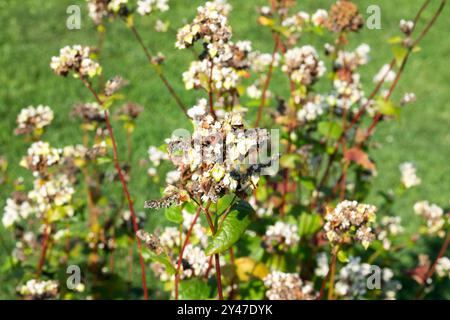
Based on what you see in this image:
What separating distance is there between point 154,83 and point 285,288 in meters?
4.38

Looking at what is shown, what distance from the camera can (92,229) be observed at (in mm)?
3920

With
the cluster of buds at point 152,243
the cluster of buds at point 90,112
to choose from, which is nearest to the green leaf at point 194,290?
the cluster of buds at point 152,243

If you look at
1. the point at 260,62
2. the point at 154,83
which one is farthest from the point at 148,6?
the point at 154,83

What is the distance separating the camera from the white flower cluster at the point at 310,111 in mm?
3498

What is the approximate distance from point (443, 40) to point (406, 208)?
3589 millimetres

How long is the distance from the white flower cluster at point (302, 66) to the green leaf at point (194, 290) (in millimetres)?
1158

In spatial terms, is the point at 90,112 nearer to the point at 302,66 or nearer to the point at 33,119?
the point at 33,119

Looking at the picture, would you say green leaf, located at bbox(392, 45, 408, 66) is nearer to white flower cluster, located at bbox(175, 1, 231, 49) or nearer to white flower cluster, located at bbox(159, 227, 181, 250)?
white flower cluster, located at bbox(175, 1, 231, 49)

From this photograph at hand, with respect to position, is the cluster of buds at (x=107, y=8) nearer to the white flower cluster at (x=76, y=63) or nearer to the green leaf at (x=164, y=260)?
the white flower cluster at (x=76, y=63)

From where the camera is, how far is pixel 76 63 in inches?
107

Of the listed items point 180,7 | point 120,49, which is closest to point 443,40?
point 180,7

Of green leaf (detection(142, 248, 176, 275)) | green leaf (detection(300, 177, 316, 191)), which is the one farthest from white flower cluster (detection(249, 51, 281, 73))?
green leaf (detection(142, 248, 176, 275))

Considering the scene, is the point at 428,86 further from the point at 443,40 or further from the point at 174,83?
the point at 174,83

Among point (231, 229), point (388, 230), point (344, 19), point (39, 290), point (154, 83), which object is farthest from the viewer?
point (154, 83)
